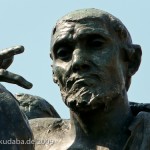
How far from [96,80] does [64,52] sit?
356 millimetres

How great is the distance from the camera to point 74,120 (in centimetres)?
1002

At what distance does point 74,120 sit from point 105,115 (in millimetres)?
274

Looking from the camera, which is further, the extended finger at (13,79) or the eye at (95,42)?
the eye at (95,42)

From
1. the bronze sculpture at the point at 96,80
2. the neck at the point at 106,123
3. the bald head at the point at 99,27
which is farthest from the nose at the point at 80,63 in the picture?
the neck at the point at 106,123

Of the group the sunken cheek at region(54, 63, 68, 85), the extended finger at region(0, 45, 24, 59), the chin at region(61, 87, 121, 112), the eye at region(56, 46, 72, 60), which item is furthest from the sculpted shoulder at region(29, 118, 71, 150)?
the extended finger at region(0, 45, 24, 59)

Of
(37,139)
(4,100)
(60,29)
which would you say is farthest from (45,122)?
(4,100)

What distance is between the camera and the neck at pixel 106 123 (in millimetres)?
9883

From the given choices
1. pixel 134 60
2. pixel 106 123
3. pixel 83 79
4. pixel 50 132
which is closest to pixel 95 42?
pixel 83 79

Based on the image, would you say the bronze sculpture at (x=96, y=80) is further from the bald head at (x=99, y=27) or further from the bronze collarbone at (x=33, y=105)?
the bronze collarbone at (x=33, y=105)

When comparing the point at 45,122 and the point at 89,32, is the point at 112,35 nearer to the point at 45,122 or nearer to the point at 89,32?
the point at 89,32

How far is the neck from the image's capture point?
988cm

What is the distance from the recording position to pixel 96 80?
9672 mm

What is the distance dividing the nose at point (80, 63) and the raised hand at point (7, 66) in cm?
69

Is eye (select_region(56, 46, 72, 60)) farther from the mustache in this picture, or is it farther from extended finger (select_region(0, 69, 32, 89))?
extended finger (select_region(0, 69, 32, 89))
